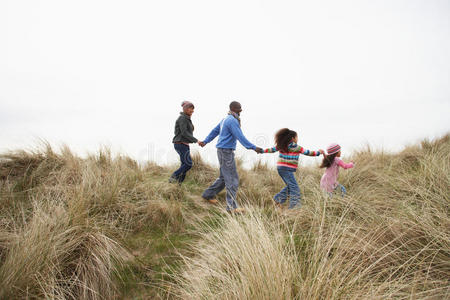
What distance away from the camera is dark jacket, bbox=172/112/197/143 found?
16.7 ft

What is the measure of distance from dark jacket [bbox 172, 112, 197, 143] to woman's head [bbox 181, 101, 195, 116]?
107mm

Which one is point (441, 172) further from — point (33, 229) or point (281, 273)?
point (33, 229)

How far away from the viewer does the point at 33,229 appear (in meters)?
2.22

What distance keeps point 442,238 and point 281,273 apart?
163cm

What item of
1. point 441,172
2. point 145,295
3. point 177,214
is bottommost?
point 145,295

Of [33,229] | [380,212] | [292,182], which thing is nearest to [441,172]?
[380,212]

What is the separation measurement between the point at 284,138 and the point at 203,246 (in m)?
2.61

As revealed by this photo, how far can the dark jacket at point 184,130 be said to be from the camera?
5.09 meters

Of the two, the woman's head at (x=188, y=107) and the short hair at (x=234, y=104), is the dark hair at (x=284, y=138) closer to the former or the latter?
the short hair at (x=234, y=104)

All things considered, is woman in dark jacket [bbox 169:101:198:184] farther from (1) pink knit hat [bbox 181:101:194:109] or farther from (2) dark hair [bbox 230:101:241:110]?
(2) dark hair [bbox 230:101:241:110]

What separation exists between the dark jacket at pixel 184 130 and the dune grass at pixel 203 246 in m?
1.22

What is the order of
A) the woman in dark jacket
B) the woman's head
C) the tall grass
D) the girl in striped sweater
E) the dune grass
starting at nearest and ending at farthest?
the tall grass < the dune grass < the girl in striped sweater < the woman in dark jacket < the woman's head

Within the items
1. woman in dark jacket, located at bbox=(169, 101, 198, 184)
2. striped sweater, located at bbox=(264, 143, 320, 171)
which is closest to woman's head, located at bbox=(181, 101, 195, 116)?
woman in dark jacket, located at bbox=(169, 101, 198, 184)

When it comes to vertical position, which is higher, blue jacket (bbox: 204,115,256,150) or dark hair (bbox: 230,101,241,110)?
dark hair (bbox: 230,101,241,110)
